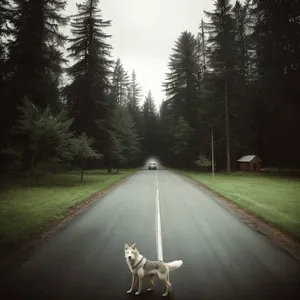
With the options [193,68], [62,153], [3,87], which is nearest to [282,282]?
[62,153]

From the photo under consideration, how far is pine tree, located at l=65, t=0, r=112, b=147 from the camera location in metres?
26.5

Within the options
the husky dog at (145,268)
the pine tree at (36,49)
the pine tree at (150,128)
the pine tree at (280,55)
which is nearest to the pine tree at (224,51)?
the pine tree at (280,55)

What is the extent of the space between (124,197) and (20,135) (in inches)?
513

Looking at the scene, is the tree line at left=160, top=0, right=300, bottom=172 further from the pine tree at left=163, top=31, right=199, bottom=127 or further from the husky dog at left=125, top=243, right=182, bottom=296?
the husky dog at left=125, top=243, right=182, bottom=296

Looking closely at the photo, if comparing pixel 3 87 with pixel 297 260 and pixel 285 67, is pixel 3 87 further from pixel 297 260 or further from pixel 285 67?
pixel 285 67

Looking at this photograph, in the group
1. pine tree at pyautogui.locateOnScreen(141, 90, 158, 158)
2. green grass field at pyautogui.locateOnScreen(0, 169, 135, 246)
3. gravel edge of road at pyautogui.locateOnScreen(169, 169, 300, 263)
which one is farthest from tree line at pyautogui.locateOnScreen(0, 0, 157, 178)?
pine tree at pyautogui.locateOnScreen(141, 90, 158, 158)

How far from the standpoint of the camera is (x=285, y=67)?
28500mm

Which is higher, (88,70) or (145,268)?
(88,70)

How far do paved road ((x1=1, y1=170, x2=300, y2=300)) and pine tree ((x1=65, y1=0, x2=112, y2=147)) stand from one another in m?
17.6

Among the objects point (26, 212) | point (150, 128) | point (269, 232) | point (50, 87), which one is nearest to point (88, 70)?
point (50, 87)

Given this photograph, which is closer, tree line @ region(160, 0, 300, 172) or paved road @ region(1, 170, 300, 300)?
paved road @ region(1, 170, 300, 300)

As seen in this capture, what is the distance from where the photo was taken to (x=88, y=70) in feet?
88.0

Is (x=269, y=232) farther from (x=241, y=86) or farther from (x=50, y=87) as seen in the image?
(x=241, y=86)

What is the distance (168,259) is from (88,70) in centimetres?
2472
